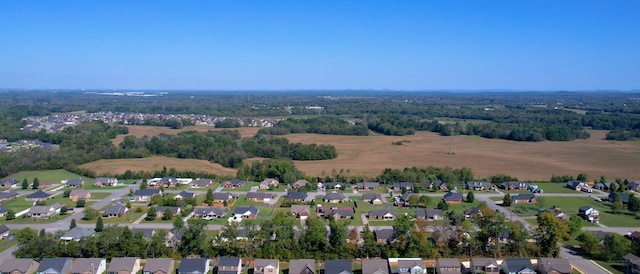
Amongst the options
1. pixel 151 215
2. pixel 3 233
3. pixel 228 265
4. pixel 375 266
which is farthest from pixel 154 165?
pixel 375 266

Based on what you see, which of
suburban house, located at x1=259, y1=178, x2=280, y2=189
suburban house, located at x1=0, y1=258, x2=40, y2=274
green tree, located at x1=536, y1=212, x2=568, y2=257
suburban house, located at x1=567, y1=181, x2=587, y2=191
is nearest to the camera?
suburban house, located at x1=0, y1=258, x2=40, y2=274

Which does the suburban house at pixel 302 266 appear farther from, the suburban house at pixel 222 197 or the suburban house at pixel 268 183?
the suburban house at pixel 268 183

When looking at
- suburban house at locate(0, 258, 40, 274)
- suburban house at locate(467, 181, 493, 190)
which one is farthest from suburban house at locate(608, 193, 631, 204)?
suburban house at locate(0, 258, 40, 274)

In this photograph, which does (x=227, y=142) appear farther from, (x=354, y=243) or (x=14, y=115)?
(x=14, y=115)

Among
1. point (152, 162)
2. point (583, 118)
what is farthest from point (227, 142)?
point (583, 118)

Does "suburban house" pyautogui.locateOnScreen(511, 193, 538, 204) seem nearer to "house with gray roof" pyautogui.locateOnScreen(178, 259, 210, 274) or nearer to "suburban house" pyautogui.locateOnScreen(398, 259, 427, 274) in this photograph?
"suburban house" pyautogui.locateOnScreen(398, 259, 427, 274)

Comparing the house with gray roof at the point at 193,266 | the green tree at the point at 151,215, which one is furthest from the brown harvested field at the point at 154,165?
the house with gray roof at the point at 193,266
